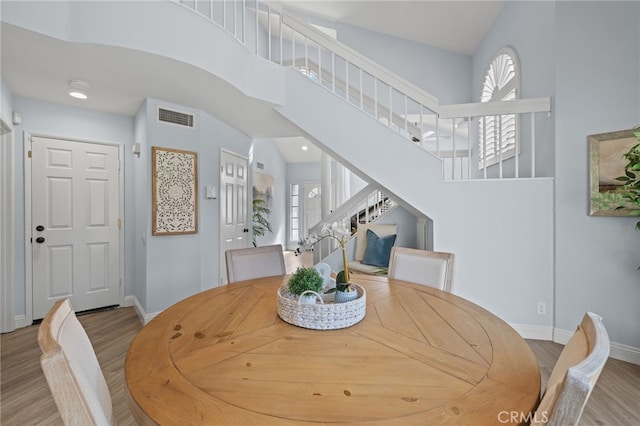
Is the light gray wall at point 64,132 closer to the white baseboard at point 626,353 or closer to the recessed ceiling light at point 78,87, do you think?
the recessed ceiling light at point 78,87

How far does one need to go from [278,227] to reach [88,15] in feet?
20.6

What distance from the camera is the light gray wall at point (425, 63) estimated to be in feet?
14.7

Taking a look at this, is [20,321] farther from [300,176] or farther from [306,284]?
[300,176]

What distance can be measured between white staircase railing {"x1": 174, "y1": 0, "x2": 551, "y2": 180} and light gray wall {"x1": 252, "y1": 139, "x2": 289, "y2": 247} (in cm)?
210

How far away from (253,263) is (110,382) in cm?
126

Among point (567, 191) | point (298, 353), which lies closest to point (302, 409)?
point (298, 353)

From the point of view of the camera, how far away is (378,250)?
12.1 feet

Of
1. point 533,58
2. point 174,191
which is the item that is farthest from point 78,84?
point 533,58

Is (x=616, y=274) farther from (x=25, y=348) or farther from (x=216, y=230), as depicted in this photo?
(x=25, y=348)

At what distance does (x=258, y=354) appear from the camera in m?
0.91

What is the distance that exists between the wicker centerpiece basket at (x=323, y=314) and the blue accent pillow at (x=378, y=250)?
8.37 feet

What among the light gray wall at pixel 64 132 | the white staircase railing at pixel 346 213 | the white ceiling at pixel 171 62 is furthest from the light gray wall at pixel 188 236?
the white staircase railing at pixel 346 213

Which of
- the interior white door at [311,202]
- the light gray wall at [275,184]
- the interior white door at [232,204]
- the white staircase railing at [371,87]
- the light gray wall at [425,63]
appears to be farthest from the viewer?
the interior white door at [311,202]

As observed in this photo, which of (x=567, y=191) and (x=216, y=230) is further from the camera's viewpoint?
(x=216, y=230)
